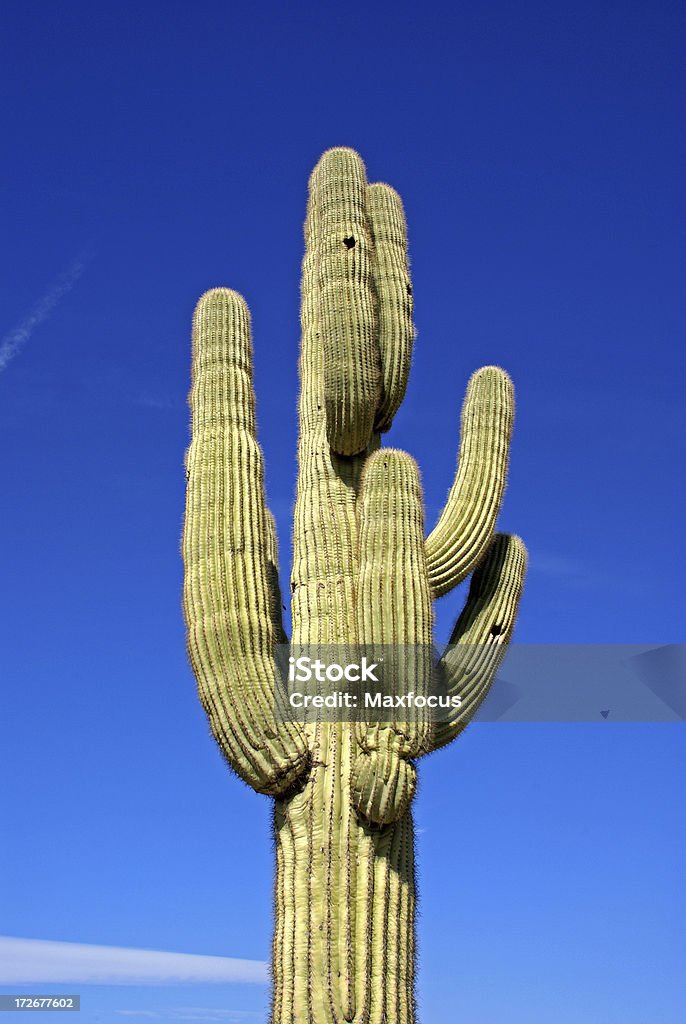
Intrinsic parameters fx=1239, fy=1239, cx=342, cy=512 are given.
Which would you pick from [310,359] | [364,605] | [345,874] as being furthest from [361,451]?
[345,874]

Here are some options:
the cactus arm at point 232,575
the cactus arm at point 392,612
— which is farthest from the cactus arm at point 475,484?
the cactus arm at point 232,575

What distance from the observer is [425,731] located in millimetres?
6789

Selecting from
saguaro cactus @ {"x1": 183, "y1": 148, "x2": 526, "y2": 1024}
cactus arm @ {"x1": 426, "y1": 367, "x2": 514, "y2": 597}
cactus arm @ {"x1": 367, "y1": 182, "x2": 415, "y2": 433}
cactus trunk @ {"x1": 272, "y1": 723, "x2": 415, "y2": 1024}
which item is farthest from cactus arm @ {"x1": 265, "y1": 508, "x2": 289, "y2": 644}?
cactus arm @ {"x1": 367, "y1": 182, "x2": 415, "y2": 433}

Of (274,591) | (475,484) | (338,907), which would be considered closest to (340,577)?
(274,591)

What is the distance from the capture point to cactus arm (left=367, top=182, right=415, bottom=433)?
8477 millimetres

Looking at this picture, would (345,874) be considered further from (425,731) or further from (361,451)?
(361,451)

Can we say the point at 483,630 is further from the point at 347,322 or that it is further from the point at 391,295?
the point at 391,295

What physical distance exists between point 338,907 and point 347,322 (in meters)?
3.67

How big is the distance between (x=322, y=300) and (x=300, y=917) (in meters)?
3.94

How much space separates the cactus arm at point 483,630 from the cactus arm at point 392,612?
0.44m

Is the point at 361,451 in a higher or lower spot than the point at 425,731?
higher

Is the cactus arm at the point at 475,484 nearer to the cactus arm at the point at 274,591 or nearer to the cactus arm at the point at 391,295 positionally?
the cactus arm at the point at 391,295

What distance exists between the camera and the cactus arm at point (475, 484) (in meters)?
7.81

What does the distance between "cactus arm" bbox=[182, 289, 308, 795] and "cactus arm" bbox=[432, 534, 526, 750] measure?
1.02m
